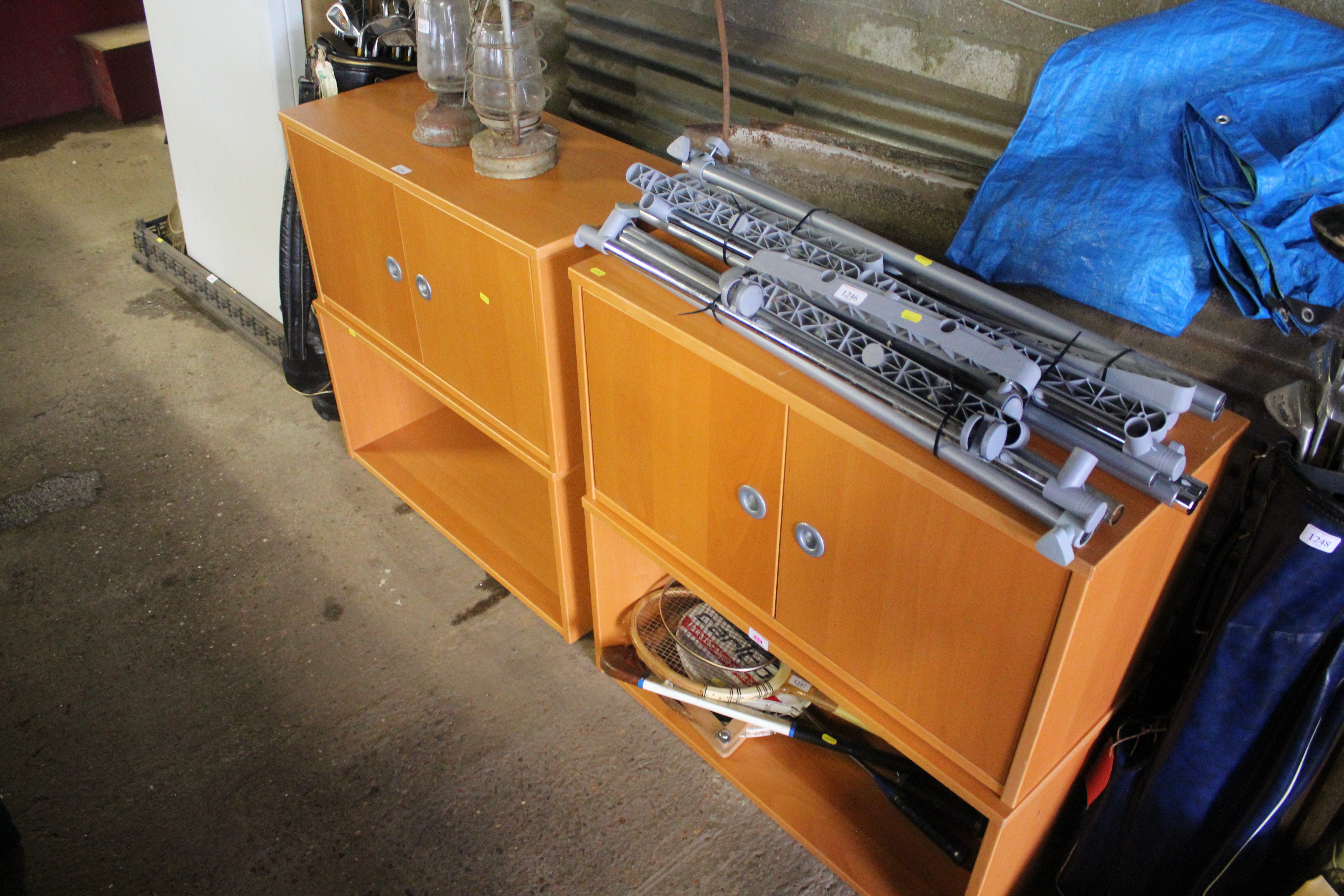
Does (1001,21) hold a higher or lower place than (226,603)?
higher

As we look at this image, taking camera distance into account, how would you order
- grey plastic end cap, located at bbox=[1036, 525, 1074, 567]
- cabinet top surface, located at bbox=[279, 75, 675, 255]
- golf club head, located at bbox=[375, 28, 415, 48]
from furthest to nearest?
golf club head, located at bbox=[375, 28, 415, 48] → cabinet top surface, located at bbox=[279, 75, 675, 255] → grey plastic end cap, located at bbox=[1036, 525, 1074, 567]

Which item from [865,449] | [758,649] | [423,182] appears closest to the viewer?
[865,449]

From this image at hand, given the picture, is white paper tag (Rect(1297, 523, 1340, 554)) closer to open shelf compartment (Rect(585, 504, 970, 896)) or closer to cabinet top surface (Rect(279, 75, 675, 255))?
open shelf compartment (Rect(585, 504, 970, 896))

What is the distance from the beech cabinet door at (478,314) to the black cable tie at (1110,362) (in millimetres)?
952

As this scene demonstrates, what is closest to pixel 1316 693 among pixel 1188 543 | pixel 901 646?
pixel 1188 543

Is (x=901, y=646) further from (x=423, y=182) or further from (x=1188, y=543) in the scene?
(x=423, y=182)

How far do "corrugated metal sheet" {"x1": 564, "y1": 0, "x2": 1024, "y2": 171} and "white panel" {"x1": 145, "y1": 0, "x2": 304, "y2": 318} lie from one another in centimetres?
79

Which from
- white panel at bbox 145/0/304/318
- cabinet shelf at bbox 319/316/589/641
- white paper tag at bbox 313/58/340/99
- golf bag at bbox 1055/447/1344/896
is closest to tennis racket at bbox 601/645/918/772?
cabinet shelf at bbox 319/316/589/641

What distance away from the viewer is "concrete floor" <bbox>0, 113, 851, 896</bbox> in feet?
6.14

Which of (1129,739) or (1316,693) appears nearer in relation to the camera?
(1316,693)

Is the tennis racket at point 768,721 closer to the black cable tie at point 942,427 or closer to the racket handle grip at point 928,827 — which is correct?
the racket handle grip at point 928,827

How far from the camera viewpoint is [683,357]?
1.53 meters

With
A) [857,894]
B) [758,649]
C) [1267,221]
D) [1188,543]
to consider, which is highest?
[1267,221]

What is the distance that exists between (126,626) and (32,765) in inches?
14.6
